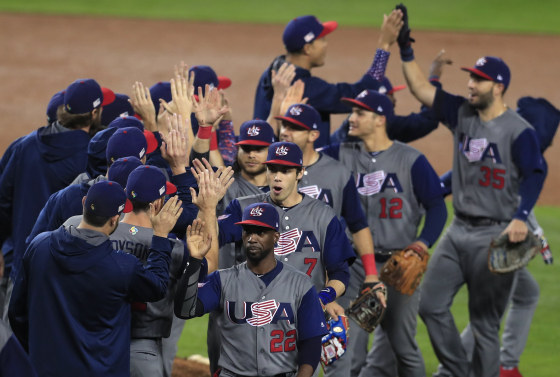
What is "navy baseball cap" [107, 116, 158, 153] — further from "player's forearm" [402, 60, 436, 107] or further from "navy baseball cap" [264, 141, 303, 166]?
"player's forearm" [402, 60, 436, 107]

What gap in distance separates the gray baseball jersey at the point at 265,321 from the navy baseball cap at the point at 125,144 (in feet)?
2.75

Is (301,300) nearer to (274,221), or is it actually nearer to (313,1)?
(274,221)

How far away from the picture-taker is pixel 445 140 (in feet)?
46.9

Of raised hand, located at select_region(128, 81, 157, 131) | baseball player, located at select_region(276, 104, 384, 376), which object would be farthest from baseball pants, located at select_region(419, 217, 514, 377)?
raised hand, located at select_region(128, 81, 157, 131)

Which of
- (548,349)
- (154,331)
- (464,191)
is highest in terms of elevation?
(464,191)

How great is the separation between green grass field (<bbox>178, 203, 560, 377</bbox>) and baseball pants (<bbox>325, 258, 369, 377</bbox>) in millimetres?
804

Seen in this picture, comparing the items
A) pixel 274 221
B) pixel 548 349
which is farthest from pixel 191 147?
pixel 548 349

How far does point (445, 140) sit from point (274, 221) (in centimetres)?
993

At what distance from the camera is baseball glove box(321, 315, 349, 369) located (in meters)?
5.24

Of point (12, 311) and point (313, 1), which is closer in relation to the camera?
point (12, 311)

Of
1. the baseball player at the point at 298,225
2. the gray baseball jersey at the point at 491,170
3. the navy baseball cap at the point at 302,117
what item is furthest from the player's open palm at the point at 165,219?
the gray baseball jersey at the point at 491,170

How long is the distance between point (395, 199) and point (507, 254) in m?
0.81

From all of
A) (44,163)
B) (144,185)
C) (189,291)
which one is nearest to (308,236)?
(189,291)

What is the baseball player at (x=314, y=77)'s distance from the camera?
22.7 feet
